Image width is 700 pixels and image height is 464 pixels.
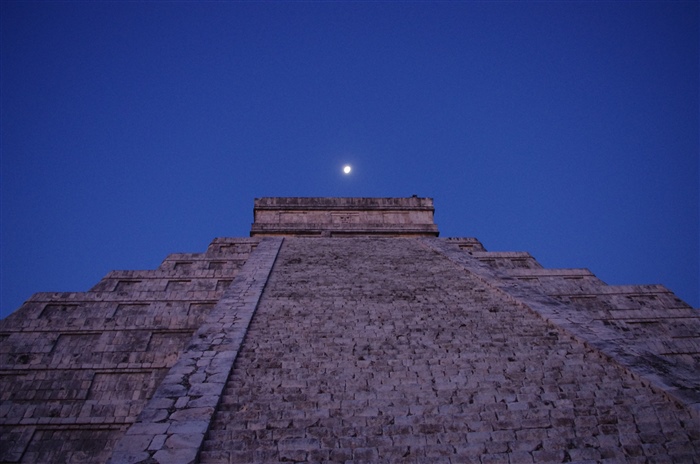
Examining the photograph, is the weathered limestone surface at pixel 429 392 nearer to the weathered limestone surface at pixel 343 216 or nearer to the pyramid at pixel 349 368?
the pyramid at pixel 349 368

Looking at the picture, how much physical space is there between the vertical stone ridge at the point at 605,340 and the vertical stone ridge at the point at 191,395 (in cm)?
454

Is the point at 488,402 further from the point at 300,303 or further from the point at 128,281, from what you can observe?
the point at 128,281

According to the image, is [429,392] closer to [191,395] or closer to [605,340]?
[191,395]

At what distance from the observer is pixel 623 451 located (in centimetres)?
395

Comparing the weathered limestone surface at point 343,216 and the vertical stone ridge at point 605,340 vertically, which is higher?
the weathered limestone surface at point 343,216

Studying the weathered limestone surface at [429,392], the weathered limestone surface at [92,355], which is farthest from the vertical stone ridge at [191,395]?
the weathered limestone surface at [92,355]

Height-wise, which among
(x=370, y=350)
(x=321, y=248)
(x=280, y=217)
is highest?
(x=280, y=217)

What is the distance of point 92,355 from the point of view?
650 centimetres

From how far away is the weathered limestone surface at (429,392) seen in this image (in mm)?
3967

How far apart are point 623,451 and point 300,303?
482 cm

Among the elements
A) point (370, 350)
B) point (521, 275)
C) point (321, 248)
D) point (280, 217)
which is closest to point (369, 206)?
point (280, 217)

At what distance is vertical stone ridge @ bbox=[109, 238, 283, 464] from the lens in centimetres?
386

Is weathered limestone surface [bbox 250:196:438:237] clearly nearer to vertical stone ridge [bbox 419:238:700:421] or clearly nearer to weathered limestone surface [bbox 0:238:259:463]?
weathered limestone surface [bbox 0:238:259:463]

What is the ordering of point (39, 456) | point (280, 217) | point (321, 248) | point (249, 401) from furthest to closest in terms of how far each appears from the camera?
point (280, 217) → point (321, 248) → point (39, 456) → point (249, 401)
